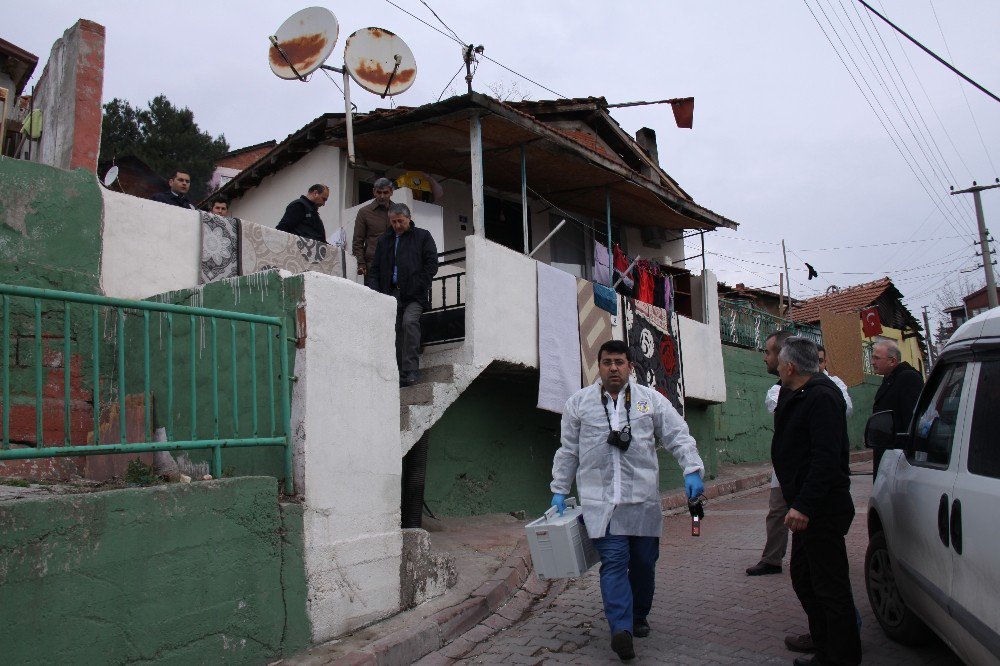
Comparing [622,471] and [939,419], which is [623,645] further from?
[939,419]

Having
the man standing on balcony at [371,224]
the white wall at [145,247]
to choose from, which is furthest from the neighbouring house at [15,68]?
the white wall at [145,247]

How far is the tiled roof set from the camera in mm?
28266

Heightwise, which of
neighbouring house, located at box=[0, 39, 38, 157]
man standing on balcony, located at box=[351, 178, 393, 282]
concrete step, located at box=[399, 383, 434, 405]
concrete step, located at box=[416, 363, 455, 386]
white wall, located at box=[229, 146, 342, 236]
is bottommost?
concrete step, located at box=[399, 383, 434, 405]

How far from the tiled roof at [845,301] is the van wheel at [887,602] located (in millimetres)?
24550

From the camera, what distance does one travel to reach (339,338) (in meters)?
4.74

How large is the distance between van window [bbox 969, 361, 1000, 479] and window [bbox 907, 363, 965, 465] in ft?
0.68

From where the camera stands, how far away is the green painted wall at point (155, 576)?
323 centimetres

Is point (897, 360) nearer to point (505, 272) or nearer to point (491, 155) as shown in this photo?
point (505, 272)

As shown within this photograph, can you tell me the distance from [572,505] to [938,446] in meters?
2.09

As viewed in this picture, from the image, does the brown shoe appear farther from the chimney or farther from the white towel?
the chimney

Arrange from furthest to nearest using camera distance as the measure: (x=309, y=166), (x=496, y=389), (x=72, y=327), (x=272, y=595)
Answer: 1. (x=309, y=166)
2. (x=496, y=389)
3. (x=72, y=327)
4. (x=272, y=595)

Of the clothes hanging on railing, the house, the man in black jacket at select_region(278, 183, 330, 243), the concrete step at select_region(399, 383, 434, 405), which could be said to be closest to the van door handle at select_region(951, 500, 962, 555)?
the concrete step at select_region(399, 383, 434, 405)

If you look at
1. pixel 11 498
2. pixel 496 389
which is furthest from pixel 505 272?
pixel 11 498

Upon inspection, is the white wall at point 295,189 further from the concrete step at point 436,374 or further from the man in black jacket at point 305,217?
the concrete step at point 436,374
